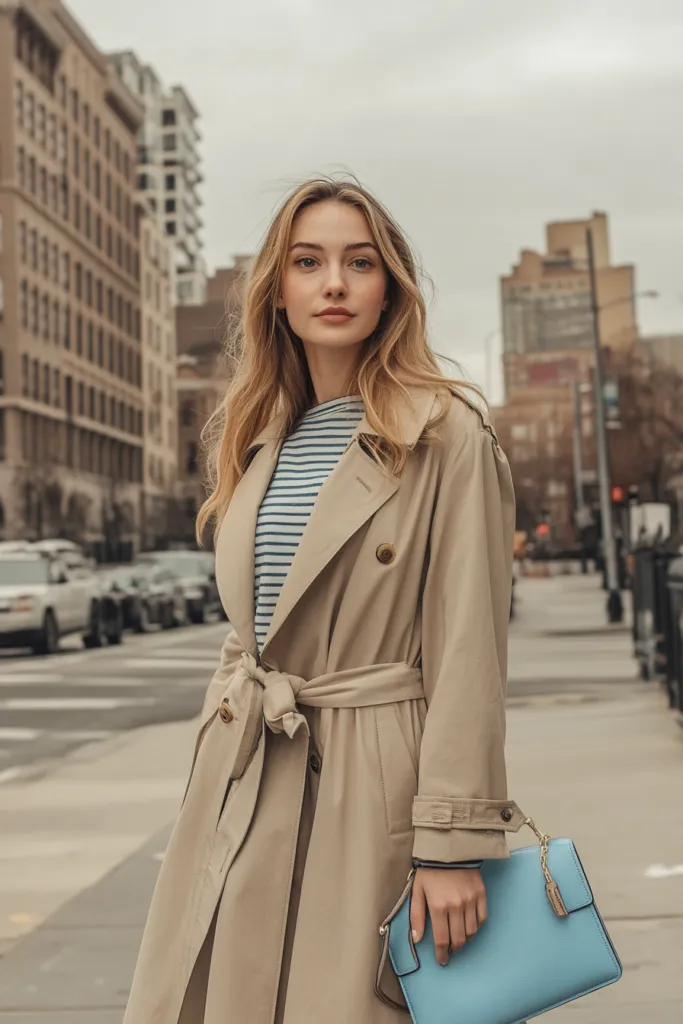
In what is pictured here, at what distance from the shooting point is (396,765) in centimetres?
243

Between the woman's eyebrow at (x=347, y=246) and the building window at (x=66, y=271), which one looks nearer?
the woman's eyebrow at (x=347, y=246)

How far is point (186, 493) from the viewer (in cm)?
10756

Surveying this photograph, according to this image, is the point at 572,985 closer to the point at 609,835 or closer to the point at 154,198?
the point at 609,835

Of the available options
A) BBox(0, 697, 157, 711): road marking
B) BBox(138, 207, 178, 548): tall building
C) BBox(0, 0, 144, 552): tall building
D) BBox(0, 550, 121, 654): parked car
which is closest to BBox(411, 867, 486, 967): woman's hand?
BBox(0, 697, 157, 711): road marking

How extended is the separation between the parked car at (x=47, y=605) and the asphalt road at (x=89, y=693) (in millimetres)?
356

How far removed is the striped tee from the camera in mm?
2604

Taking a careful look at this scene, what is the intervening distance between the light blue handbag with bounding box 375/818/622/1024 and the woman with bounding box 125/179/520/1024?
1.5 inches

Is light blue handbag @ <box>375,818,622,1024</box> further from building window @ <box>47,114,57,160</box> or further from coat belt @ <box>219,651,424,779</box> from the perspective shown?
building window @ <box>47,114,57,160</box>

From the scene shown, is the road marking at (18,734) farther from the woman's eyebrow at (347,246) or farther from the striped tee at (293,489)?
the woman's eyebrow at (347,246)

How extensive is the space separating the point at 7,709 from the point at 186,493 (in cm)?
9364

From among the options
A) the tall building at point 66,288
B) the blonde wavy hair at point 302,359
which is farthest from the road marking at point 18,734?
the tall building at point 66,288

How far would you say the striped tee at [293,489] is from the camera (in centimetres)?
260

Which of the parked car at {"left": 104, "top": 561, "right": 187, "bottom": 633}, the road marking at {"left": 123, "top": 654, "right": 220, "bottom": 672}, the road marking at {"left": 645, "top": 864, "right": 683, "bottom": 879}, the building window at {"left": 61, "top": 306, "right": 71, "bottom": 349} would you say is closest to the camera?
the road marking at {"left": 645, "top": 864, "right": 683, "bottom": 879}

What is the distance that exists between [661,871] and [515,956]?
4.04m
